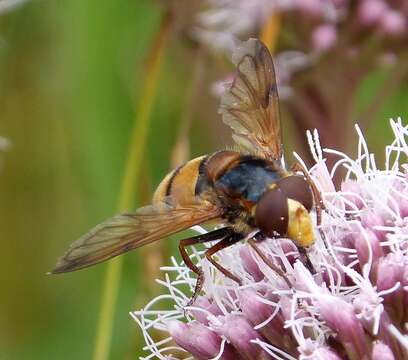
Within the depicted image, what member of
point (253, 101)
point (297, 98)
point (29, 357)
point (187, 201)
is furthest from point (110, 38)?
point (187, 201)

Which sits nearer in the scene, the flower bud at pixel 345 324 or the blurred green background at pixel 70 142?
the flower bud at pixel 345 324

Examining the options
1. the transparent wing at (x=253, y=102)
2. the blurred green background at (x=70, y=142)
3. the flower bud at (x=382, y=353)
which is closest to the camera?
the flower bud at (x=382, y=353)

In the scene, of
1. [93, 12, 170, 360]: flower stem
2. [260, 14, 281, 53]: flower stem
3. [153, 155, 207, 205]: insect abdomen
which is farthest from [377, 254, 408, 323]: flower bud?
[260, 14, 281, 53]: flower stem

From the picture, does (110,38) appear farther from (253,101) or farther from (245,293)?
(245,293)

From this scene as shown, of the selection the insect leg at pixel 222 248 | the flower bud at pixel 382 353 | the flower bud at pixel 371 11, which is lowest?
the flower bud at pixel 382 353

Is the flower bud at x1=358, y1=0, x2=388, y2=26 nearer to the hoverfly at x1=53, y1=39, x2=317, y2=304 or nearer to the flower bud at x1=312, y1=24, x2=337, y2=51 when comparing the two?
the flower bud at x1=312, y1=24, x2=337, y2=51

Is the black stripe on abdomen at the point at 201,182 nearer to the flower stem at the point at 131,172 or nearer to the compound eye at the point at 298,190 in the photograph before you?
the compound eye at the point at 298,190

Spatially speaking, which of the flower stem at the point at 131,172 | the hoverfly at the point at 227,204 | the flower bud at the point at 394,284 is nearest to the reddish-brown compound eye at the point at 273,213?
the hoverfly at the point at 227,204
